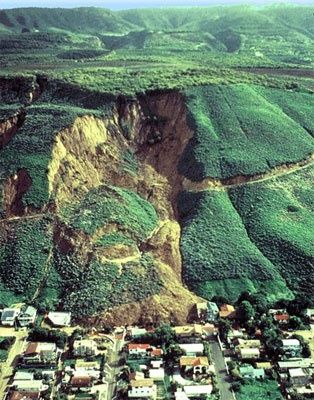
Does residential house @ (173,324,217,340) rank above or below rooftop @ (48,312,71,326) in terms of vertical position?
below

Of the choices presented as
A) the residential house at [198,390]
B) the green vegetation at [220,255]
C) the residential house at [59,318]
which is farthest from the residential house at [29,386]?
the green vegetation at [220,255]

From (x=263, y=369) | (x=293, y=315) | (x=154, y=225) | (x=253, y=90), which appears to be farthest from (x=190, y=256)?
(x=253, y=90)

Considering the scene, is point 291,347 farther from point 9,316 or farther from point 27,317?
point 9,316

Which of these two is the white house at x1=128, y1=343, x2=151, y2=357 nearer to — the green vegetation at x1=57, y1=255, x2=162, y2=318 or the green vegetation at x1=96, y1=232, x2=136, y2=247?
the green vegetation at x1=57, y1=255, x2=162, y2=318

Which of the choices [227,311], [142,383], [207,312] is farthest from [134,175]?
[142,383]

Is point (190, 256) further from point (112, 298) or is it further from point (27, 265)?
point (27, 265)

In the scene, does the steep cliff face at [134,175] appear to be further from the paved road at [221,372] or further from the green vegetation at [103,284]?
the paved road at [221,372]

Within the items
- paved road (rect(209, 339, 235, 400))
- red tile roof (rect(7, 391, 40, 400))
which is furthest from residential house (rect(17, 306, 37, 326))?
paved road (rect(209, 339, 235, 400))
